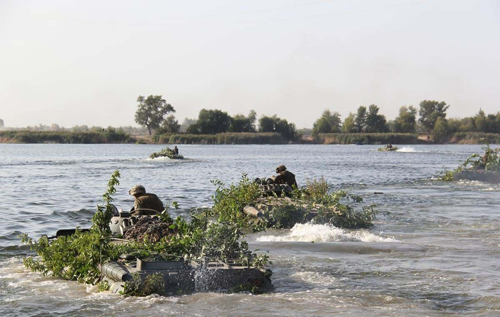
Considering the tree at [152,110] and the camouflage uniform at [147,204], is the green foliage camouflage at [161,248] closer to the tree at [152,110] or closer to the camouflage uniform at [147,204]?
the camouflage uniform at [147,204]

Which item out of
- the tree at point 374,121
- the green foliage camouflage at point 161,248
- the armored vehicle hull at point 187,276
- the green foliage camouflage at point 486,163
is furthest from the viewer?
the tree at point 374,121

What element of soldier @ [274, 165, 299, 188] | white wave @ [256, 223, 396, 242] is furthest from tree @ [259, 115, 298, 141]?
white wave @ [256, 223, 396, 242]

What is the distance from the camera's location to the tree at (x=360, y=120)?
18475 centimetres

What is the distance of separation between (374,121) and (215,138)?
2257 inches

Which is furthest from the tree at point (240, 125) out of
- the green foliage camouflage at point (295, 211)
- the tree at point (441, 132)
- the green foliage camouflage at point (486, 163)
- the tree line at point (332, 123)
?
the green foliage camouflage at point (295, 211)

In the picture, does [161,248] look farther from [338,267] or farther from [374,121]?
[374,121]

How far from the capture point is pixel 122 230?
15375 mm

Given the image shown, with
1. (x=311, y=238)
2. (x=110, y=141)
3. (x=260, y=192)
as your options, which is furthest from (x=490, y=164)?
(x=110, y=141)

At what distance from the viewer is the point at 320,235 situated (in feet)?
64.1

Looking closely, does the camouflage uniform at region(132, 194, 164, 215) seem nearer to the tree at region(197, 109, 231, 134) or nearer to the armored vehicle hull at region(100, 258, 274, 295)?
the armored vehicle hull at region(100, 258, 274, 295)

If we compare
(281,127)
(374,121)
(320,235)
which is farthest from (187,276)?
(374,121)

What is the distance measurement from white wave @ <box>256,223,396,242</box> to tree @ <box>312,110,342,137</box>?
15383 cm

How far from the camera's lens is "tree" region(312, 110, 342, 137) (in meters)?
183

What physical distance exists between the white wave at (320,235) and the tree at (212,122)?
134 meters
